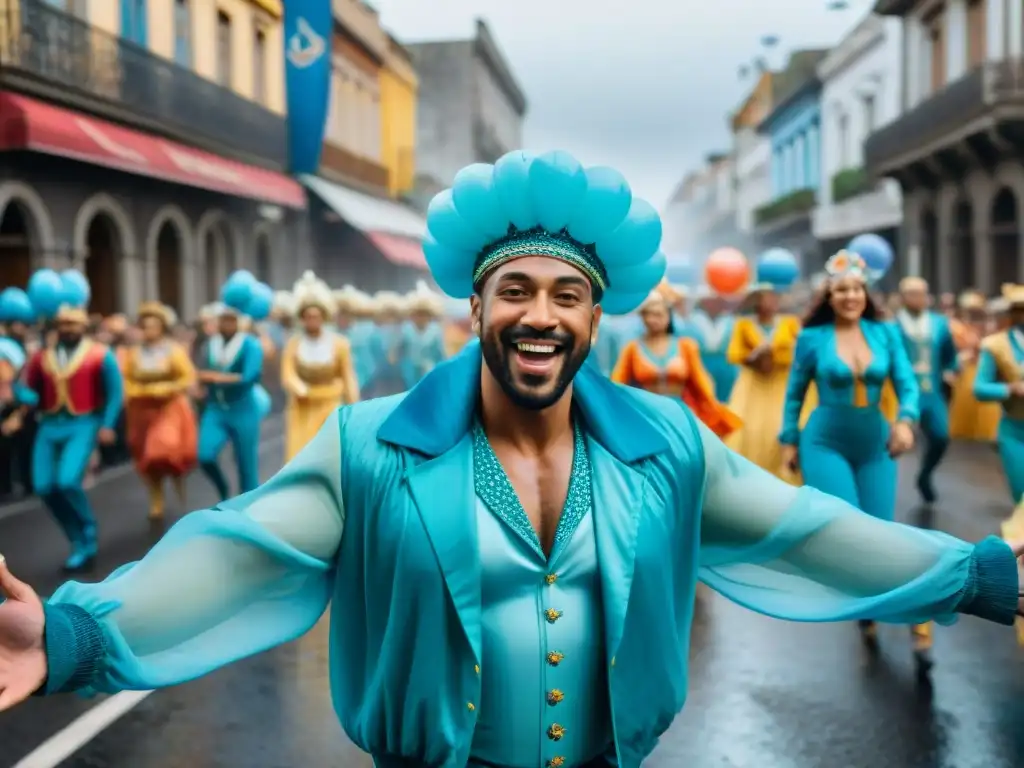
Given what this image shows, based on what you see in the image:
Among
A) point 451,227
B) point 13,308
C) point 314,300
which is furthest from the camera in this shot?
point 13,308

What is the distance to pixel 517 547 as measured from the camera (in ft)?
8.84

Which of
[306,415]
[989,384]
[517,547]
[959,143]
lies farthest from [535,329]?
[959,143]

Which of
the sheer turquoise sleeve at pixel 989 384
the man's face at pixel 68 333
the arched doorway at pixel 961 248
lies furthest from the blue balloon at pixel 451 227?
the arched doorway at pixel 961 248

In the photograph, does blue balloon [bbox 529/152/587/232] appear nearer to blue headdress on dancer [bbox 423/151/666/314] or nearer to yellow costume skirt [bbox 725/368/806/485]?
blue headdress on dancer [bbox 423/151/666/314]

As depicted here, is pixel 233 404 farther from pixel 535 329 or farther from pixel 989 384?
pixel 535 329

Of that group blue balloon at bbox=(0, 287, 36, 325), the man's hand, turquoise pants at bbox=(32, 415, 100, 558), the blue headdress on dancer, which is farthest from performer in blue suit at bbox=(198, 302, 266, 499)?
the man's hand

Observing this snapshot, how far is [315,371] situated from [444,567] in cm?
766

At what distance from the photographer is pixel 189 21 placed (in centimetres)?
2120

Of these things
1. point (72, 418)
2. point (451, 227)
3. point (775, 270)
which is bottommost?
point (72, 418)

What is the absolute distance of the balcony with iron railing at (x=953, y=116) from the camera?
24.6 m

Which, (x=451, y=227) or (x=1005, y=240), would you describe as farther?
(x=1005, y=240)

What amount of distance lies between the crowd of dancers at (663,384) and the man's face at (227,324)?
1 cm

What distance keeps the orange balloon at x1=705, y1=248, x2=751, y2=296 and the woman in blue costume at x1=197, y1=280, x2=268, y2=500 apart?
4.49 meters

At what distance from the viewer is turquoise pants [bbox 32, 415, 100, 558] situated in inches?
333
